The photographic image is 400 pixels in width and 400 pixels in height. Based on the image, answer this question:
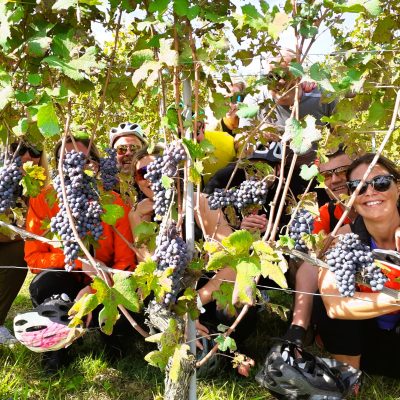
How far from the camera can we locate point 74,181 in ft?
6.12

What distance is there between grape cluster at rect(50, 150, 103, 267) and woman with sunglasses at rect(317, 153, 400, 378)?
3.48 ft

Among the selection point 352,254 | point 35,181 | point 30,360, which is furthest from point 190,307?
point 30,360

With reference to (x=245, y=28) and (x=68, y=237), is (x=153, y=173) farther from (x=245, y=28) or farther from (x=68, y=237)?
(x=245, y=28)

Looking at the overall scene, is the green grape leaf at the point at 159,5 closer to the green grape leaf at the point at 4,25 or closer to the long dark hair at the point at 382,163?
the green grape leaf at the point at 4,25

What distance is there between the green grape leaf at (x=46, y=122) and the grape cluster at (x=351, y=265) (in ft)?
3.49

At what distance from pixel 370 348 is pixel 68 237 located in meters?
1.78

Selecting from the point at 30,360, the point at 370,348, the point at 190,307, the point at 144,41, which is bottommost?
the point at 30,360

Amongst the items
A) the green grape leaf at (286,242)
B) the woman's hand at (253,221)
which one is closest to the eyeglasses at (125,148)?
the woman's hand at (253,221)

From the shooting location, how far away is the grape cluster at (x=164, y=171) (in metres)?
1.74

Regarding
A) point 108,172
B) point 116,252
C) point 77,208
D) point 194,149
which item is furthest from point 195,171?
point 116,252

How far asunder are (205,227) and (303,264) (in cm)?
84

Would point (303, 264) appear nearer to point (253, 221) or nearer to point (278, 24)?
point (253, 221)

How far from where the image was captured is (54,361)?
2.88 metres

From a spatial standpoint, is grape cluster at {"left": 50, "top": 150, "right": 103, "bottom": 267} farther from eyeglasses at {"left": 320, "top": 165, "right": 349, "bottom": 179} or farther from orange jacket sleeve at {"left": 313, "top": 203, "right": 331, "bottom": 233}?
eyeglasses at {"left": 320, "top": 165, "right": 349, "bottom": 179}
